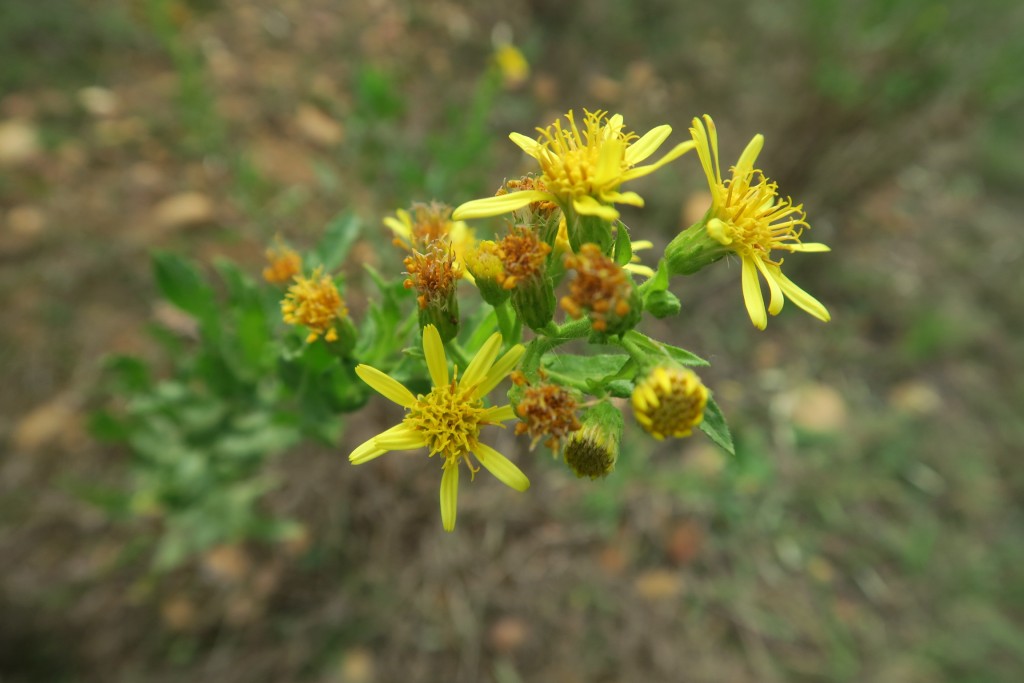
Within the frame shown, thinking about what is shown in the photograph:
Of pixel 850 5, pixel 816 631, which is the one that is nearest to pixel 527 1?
A: pixel 850 5

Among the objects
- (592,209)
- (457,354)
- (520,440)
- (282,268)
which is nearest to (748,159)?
(592,209)

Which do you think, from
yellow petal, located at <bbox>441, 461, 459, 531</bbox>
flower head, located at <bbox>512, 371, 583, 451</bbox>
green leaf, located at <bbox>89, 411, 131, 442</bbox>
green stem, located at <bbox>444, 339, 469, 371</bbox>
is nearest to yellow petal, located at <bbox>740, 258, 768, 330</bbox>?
flower head, located at <bbox>512, 371, 583, 451</bbox>

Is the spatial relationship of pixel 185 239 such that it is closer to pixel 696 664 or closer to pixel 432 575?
pixel 432 575

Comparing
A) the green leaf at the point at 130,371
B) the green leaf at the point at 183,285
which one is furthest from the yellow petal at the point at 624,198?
the green leaf at the point at 130,371

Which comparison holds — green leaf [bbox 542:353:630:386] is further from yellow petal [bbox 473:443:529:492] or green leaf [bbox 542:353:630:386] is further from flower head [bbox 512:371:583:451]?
yellow petal [bbox 473:443:529:492]

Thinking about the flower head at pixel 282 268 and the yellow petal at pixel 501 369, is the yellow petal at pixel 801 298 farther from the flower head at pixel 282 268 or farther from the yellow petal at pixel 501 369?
the flower head at pixel 282 268

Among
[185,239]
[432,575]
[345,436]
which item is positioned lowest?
[432,575]
